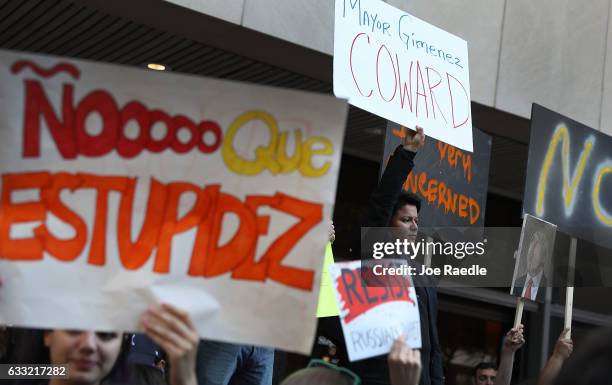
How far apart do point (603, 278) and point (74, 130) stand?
391 cm

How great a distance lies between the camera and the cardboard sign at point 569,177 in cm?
496

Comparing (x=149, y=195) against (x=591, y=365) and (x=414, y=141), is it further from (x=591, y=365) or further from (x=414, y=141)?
(x=414, y=141)

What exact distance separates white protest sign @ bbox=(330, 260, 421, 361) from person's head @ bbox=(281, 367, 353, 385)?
0.16 m

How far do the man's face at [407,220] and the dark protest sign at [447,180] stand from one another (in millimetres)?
712

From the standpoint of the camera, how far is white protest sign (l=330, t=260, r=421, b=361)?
8.60 feet

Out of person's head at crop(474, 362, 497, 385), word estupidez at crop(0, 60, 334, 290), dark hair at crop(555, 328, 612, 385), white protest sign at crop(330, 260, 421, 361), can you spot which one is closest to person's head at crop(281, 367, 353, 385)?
white protest sign at crop(330, 260, 421, 361)

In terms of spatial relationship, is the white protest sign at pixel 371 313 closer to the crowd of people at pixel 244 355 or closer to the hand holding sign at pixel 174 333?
the crowd of people at pixel 244 355

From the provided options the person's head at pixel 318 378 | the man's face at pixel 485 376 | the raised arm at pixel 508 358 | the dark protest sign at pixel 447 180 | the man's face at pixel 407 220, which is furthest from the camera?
the man's face at pixel 485 376

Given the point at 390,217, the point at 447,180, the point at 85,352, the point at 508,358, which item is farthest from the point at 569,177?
the point at 85,352

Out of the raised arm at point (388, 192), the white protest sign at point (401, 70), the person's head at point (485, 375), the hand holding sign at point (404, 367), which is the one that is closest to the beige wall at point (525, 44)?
the white protest sign at point (401, 70)

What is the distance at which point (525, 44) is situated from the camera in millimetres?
7418

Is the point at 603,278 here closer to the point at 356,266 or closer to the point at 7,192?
the point at 356,266

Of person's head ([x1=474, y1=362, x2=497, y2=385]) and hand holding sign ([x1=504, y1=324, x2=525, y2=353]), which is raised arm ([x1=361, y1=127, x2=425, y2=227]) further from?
person's head ([x1=474, y1=362, x2=497, y2=385])

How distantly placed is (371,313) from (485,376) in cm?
468
